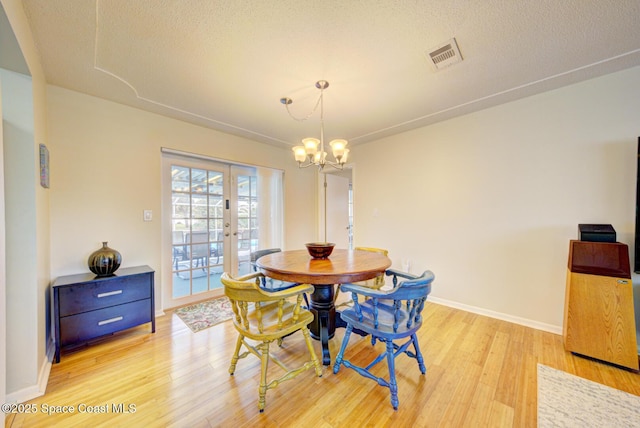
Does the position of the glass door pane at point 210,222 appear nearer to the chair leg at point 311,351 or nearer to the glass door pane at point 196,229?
the glass door pane at point 196,229

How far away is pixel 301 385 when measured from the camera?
1.63 metres

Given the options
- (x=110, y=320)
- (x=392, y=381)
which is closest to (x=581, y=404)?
(x=392, y=381)

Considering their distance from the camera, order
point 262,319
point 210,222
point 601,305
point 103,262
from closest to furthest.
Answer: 1. point 262,319
2. point 601,305
3. point 103,262
4. point 210,222

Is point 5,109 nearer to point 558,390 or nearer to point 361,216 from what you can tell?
point 361,216

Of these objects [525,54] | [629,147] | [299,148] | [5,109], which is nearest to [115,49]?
[5,109]

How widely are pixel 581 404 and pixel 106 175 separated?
4.33 meters

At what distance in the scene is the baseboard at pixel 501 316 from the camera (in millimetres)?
2342

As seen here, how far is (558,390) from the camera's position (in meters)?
1.58

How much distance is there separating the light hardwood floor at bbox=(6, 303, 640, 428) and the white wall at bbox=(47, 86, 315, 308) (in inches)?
36.3

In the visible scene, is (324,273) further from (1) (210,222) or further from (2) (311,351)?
(1) (210,222)

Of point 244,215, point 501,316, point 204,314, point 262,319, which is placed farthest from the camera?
point 244,215

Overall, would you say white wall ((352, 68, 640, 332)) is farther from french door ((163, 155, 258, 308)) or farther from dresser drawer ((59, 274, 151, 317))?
dresser drawer ((59, 274, 151, 317))

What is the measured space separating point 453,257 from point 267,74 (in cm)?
296

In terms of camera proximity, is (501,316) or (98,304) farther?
(501,316)
